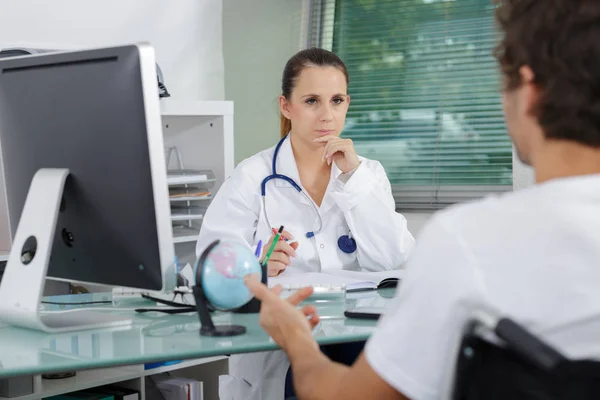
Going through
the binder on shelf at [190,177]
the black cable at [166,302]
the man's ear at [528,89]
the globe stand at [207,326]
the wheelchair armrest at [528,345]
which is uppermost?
the man's ear at [528,89]

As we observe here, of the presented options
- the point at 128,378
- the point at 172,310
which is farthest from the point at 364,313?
the point at 128,378

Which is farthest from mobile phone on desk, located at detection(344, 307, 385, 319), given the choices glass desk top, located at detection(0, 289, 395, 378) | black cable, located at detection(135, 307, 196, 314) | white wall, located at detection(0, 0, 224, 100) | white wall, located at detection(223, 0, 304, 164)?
white wall, located at detection(223, 0, 304, 164)

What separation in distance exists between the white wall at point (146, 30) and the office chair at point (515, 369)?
246 centimetres

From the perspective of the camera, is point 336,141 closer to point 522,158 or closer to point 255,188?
point 255,188

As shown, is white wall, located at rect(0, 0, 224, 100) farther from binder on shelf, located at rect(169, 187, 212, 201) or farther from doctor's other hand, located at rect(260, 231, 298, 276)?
doctor's other hand, located at rect(260, 231, 298, 276)

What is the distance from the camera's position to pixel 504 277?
872 millimetres

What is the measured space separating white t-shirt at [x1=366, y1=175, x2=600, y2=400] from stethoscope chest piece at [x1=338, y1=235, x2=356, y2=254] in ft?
5.05

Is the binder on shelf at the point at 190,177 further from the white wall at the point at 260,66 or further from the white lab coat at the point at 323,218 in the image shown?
the white wall at the point at 260,66

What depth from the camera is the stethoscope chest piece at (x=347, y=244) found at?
248cm

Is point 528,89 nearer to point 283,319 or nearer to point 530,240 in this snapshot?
point 530,240

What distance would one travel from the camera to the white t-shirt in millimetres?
857

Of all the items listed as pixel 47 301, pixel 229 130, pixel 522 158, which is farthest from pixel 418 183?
pixel 522 158

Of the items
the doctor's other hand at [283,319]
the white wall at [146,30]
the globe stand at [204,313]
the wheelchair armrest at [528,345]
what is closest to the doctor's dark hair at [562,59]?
the wheelchair armrest at [528,345]

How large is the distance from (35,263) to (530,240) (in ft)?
3.19
